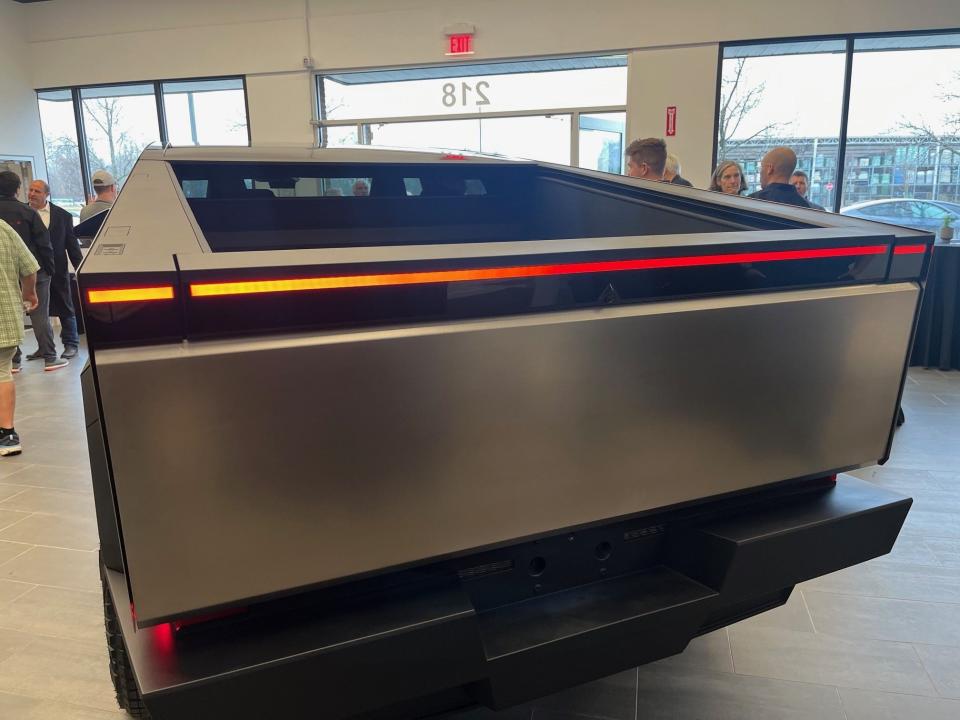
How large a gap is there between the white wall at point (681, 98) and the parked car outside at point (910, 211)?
6.19 ft

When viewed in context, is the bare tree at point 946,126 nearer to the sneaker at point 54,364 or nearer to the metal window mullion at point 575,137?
the metal window mullion at point 575,137

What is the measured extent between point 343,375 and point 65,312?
7.97 meters

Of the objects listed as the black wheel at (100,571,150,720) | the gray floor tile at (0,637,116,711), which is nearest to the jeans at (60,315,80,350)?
the gray floor tile at (0,637,116,711)

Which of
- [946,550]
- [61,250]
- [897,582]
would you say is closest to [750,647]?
[897,582]

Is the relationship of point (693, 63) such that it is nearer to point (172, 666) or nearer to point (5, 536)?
point (5, 536)

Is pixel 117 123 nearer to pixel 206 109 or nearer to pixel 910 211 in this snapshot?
pixel 206 109

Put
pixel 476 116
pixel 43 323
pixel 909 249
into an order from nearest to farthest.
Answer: pixel 909 249 < pixel 43 323 < pixel 476 116

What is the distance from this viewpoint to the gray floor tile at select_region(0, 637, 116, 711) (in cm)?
214

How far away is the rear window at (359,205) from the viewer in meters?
2.34

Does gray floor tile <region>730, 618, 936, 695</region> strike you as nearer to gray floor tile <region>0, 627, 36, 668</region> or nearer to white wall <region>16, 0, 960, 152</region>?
gray floor tile <region>0, 627, 36, 668</region>

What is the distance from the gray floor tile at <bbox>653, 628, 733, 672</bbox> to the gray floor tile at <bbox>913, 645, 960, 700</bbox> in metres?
0.60

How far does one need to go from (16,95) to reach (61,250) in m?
4.76

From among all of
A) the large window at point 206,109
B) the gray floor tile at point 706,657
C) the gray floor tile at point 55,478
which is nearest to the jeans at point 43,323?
the gray floor tile at point 55,478

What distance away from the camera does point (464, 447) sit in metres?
1.24
